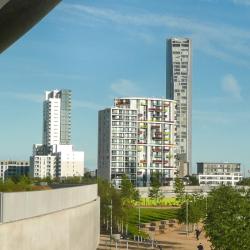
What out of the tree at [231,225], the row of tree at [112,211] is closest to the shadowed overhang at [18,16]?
the tree at [231,225]

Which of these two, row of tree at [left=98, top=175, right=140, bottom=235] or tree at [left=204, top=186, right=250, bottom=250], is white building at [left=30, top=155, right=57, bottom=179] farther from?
tree at [left=204, top=186, right=250, bottom=250]

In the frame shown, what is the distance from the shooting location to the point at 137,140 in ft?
480

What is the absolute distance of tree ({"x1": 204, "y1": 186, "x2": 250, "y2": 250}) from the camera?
28.2m

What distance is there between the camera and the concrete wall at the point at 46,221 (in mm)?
15636

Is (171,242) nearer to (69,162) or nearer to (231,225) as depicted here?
(231,225)

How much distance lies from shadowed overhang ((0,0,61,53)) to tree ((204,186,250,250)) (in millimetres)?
18099

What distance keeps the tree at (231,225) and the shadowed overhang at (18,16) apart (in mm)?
18099

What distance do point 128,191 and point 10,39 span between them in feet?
234

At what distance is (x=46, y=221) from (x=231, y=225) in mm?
12916

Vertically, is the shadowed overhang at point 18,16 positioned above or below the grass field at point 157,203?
above

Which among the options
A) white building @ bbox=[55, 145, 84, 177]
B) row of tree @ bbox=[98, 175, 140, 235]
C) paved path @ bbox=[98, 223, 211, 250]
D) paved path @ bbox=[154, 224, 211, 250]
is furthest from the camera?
white building @ bbox=[55, 145, 84, 177]

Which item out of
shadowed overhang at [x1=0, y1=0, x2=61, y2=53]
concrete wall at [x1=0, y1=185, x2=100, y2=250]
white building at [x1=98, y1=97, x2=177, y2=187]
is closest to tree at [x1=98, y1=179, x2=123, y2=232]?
concrete wall at [x1=0, y1=185, x2=100, y2=250]

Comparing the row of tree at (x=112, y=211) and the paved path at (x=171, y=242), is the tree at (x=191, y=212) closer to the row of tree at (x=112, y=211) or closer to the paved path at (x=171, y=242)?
the paved path at (x=171, y=242)

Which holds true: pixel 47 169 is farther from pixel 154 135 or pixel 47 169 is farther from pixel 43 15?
pixel 43 15
